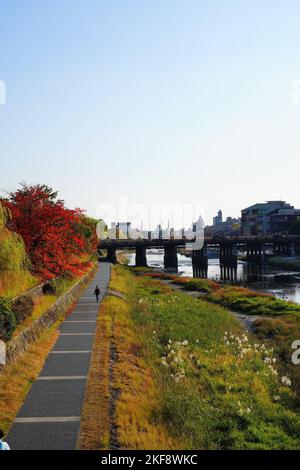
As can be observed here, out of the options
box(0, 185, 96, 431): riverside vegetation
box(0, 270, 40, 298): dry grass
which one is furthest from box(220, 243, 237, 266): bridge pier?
box(0, 270, 40, 298): dry grass

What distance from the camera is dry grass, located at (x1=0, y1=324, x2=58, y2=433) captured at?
1386 centimetres

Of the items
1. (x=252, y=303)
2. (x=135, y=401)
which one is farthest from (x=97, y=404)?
(x=252, y=303)

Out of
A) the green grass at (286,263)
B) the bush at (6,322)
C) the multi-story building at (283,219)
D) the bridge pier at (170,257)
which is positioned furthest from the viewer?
the multi-story building at (283,219)

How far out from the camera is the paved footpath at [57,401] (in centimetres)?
1210

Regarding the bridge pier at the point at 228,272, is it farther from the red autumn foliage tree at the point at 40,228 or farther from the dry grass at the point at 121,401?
the dry grass at the point at 121,401

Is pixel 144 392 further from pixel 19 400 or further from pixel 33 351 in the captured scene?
pixel 33 351

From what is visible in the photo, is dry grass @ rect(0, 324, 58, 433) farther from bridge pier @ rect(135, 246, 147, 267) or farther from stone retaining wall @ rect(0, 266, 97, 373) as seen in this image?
bridge pier @ rect(135, 246, 147, 267)

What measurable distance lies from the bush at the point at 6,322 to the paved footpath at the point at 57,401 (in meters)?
2.05

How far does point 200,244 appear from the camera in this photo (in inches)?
4053

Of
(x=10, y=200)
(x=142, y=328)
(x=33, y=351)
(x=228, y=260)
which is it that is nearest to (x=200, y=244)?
(x=228, y=260)

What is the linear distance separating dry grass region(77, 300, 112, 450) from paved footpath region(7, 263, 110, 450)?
214 millimetres

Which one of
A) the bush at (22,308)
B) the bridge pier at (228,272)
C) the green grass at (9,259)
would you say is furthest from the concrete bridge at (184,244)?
the green grass at (9,259)

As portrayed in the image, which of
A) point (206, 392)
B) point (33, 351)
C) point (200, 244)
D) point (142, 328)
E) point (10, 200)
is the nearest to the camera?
point (206, 392)
